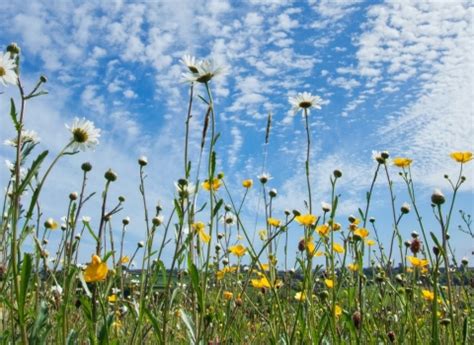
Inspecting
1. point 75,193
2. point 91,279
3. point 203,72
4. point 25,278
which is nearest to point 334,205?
point 203,72

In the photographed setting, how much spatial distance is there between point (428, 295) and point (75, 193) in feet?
6.29

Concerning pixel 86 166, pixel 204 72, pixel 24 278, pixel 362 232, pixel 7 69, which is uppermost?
pixel 204 72

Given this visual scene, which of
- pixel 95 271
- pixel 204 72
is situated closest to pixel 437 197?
pixel 204 72

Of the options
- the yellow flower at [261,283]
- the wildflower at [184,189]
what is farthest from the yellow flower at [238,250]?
the wildflower at [184,189]

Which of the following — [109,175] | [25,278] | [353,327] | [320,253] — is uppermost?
[109,175]

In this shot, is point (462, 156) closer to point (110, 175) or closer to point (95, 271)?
point (110, 175)

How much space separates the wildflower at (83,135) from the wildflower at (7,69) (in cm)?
29

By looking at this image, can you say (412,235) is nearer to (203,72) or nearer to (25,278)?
(203,72)

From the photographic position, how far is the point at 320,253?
2102mm

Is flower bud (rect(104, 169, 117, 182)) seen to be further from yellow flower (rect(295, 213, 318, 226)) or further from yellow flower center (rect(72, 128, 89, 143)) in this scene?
yellow flower (rect(295, 213, 318, 226))

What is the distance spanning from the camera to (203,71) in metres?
1.77

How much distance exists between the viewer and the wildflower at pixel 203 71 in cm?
178

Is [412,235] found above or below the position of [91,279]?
above

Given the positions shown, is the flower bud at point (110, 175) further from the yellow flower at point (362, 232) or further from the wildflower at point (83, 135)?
the yellow flower at point (362, 232)
